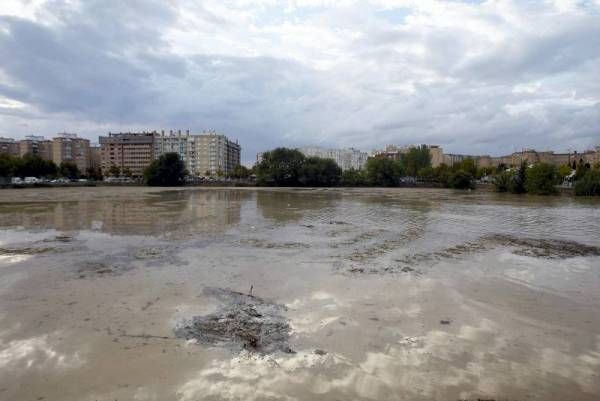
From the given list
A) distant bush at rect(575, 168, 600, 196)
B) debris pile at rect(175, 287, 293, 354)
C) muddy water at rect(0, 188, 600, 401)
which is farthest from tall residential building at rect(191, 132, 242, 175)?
debris pile at rect(175, 287, 293, 354)

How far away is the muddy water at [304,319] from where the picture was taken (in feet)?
16.8

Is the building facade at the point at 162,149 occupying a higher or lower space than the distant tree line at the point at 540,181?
higher

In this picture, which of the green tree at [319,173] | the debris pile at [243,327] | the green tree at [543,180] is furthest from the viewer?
the green tree at [319,173]

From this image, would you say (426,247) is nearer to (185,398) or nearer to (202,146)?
(185,398)

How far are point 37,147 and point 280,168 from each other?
133616 mm

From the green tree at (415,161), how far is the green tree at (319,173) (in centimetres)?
4379

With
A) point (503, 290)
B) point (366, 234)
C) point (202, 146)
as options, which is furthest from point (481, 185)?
point (202, 146)

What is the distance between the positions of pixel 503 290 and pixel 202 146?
175m

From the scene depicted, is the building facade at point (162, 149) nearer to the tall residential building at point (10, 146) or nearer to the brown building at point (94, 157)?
the brown building at point (94, 157)

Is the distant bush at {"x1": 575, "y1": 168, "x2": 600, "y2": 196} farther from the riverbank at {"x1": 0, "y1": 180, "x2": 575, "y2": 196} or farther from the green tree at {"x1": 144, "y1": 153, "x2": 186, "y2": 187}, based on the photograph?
the green tree at {"x1": 144, "y1": 153, "x2": 186, "y2": 187}

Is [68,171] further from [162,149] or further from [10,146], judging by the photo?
[10,146]

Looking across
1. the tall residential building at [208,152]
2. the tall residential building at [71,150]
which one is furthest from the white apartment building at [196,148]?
the tall residential building at [71,150]

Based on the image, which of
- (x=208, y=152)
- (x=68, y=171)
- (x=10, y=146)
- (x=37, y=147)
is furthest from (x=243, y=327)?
(x=10, y=146)

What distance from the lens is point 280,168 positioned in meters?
96.1
